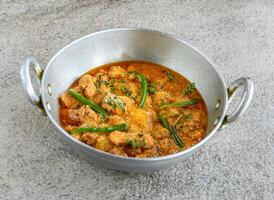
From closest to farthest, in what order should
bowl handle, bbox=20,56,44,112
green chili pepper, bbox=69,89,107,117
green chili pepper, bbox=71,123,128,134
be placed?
bowl handle, bbox=20,56,44,112 → green chili pepper, bbox=71,123,128,134 → green chili pepper, bbox=69,89,107,117

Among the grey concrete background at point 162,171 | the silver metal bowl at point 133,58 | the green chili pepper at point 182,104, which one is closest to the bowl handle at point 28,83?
the silver metal bowl at point 133,58

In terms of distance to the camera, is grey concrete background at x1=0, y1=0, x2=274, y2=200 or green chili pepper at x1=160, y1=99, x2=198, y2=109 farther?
green chili pepper at x1=160, y1=99, x2=198, y2=109

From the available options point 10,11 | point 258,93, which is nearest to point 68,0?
point 10,11

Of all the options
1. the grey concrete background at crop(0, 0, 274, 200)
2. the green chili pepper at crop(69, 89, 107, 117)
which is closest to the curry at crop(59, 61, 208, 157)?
the green chili pepper at crop(69, 89, 107, 117)

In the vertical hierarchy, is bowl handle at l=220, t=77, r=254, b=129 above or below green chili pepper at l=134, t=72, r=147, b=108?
above

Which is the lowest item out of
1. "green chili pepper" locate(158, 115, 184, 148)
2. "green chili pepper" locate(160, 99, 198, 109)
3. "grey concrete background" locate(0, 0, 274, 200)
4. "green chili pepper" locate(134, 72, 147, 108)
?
"grey concrete background" locate(0, 0, 274, 200)

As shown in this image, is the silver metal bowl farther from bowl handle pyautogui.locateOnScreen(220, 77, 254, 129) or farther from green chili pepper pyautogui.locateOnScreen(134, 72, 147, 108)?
green chili pepper pyautogui.locateOnScreen(134, 72, 147, 108)

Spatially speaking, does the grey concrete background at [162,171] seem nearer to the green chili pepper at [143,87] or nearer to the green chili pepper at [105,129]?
the green chili pepper at [105,129]
